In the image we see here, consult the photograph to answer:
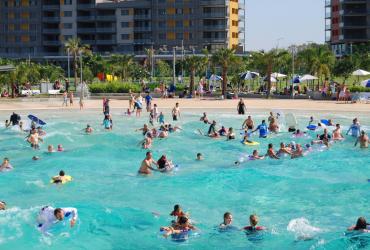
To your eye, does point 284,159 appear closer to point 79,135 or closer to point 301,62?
point 79,135

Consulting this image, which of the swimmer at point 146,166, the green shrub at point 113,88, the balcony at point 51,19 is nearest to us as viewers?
the swimmer at point 146,166

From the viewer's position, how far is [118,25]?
4323 inches

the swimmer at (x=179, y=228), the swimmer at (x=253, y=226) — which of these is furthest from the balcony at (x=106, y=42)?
the swimmer at (x=253, y=226)

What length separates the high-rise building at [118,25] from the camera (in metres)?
107

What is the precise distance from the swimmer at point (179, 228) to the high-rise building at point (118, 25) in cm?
8917

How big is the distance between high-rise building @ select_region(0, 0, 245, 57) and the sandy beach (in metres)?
50.7

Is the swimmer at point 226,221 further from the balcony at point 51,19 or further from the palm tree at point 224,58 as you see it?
the balcony at point 51,19


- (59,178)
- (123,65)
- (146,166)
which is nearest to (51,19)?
(123,65)

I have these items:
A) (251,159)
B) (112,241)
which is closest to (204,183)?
(251,159)

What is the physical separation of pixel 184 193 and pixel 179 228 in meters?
4.97

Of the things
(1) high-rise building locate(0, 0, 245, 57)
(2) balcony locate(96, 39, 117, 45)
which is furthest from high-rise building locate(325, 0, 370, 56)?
(2) balcony locate(96, 39, 117, 45)

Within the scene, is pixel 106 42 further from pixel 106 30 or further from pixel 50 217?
pixel 50 217

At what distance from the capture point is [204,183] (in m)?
22.9

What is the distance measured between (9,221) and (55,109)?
3132cm
